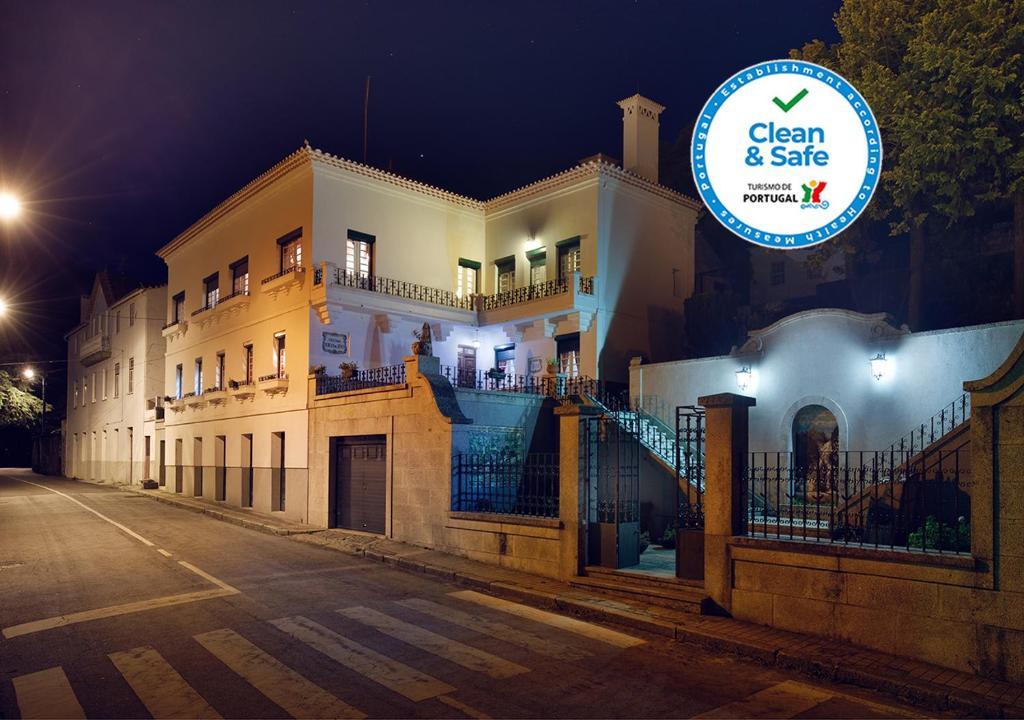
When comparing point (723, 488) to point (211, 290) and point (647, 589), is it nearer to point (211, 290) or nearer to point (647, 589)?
point (647, 589)

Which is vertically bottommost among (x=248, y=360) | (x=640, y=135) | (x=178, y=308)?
(x=248, y=360)

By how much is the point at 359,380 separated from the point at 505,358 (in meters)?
7.22

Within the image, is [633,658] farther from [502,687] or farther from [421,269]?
[421,269]

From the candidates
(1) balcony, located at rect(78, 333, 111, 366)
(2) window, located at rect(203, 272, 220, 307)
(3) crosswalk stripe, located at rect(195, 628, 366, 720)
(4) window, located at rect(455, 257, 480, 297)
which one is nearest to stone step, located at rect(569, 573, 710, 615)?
(3) crosswalk stripe, located at rect(195, 628, 366, 720)

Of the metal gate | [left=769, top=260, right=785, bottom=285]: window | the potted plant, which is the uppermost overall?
[left=769, top=260, right=785, bottom=285]: window

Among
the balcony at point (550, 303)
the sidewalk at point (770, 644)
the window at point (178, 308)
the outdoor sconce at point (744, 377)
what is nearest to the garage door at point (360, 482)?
the sidewalk at point (770, 644)

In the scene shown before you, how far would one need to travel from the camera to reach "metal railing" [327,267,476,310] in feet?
75.5

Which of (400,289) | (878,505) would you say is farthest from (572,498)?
(400,289)

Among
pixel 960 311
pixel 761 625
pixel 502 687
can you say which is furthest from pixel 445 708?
pixel 960 311

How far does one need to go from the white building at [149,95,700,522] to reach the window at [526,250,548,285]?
54mm

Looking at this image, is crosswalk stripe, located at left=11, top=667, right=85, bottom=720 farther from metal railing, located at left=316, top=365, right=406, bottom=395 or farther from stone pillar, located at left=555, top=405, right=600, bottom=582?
metal railing, located at left=316, top=365, right=406, bottom=395

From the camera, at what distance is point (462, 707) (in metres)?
6.46

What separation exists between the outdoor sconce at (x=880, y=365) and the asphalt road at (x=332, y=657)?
1029 centimetres

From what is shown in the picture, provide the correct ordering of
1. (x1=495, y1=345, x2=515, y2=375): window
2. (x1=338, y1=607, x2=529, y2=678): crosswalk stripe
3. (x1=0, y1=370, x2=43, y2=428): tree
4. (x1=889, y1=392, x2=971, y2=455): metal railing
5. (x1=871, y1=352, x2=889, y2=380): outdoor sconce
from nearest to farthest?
(x1=338, y1=607, x2=529, y2=678): crosswalk stripe < (x1=889, y1=392, x2=971, y2=455): metal railing < (x1=871, y1=352, x2=889, y2=380): outdoor sconce < (x1=0, y1=370, x2=43, y2=428): tree < (x1=495, y1=345, x2=515, y2=375): window
